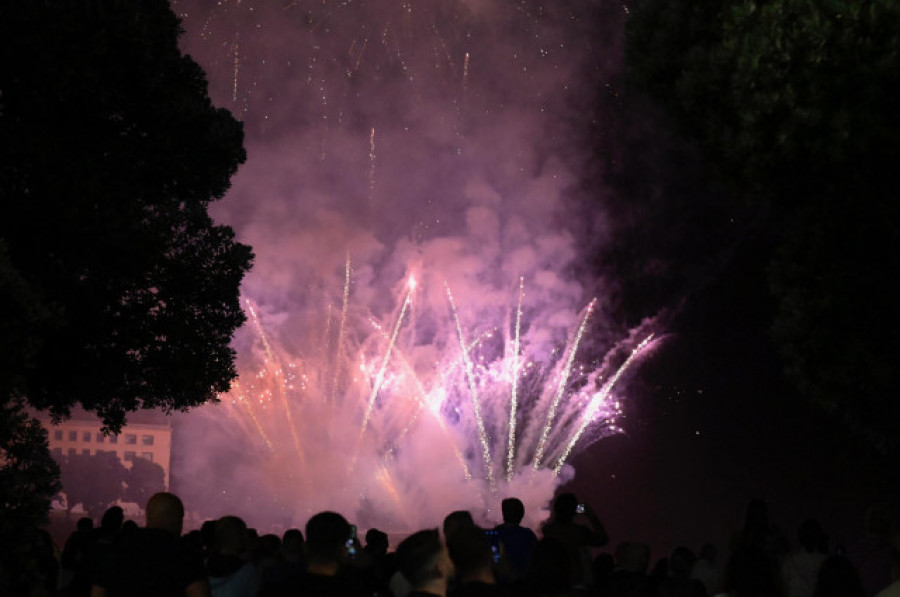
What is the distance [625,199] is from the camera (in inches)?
1422

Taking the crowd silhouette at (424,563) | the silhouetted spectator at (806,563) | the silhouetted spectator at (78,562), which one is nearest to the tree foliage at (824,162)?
the crowd silhouette at (424,563)

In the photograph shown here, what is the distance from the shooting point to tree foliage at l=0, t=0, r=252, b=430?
1073 cm

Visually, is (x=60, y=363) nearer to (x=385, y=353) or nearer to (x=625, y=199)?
(x=625, y=199)

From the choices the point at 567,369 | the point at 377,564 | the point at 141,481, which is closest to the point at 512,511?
the point at 377,564

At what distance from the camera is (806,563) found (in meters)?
7.33

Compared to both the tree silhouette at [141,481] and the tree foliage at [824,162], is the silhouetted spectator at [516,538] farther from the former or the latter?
the tree silhouette at [141,481]

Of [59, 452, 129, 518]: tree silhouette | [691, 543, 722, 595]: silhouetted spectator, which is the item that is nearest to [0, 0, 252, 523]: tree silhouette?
[691, 543, 722, 595]: silhouetted spectator

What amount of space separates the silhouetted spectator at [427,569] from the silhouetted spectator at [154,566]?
50.8 inches

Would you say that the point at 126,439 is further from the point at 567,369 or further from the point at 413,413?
the point at 567,369

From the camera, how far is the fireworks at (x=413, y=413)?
37938 mm

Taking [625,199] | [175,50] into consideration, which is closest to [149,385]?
[175,50]

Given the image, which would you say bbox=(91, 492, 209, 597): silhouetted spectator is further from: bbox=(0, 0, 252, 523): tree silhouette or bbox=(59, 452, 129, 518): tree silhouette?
bbox=(59, 452, 129, 518): tree silhouette

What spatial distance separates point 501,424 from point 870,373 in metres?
31.8

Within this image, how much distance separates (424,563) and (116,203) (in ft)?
26.2
